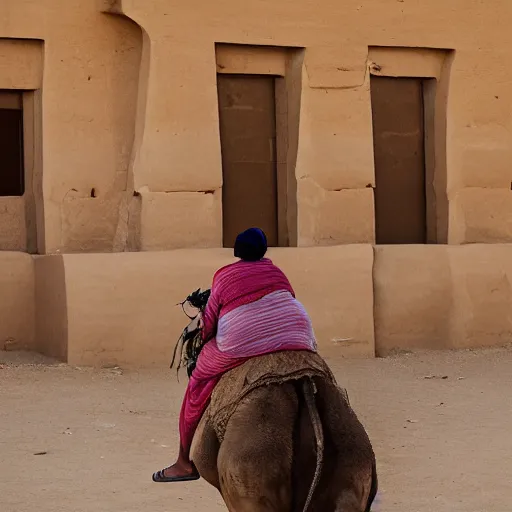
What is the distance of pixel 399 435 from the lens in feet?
21.1

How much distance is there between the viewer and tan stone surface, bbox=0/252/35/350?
8.77 metres

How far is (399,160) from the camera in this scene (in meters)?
10.0

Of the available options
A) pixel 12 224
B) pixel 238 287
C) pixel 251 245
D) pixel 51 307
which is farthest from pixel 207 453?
pixel 12 224

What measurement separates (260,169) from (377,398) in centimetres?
283

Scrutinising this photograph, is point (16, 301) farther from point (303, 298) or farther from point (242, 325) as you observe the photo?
point (242, 325)

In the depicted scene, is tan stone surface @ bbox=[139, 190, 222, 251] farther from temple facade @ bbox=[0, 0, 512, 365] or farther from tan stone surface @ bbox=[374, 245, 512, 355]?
tan stone surface @ bbox=[374, 245, 512, 355]

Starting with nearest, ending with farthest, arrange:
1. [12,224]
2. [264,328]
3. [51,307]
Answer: [264,328] → [51,307] → [12,224]

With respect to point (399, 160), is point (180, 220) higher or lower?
lower

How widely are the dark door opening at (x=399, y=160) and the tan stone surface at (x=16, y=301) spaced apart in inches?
122

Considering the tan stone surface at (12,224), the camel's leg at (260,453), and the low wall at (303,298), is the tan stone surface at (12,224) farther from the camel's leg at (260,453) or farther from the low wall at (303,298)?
the camel's leg at (260,453)

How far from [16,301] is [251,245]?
16.5ft

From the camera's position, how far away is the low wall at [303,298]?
27.6 feet

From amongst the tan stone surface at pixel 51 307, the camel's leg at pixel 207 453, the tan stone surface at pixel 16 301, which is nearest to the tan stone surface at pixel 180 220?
the tan stone surface at pixel 51 307

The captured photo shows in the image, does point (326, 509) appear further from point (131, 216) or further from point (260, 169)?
point (260, 169)
